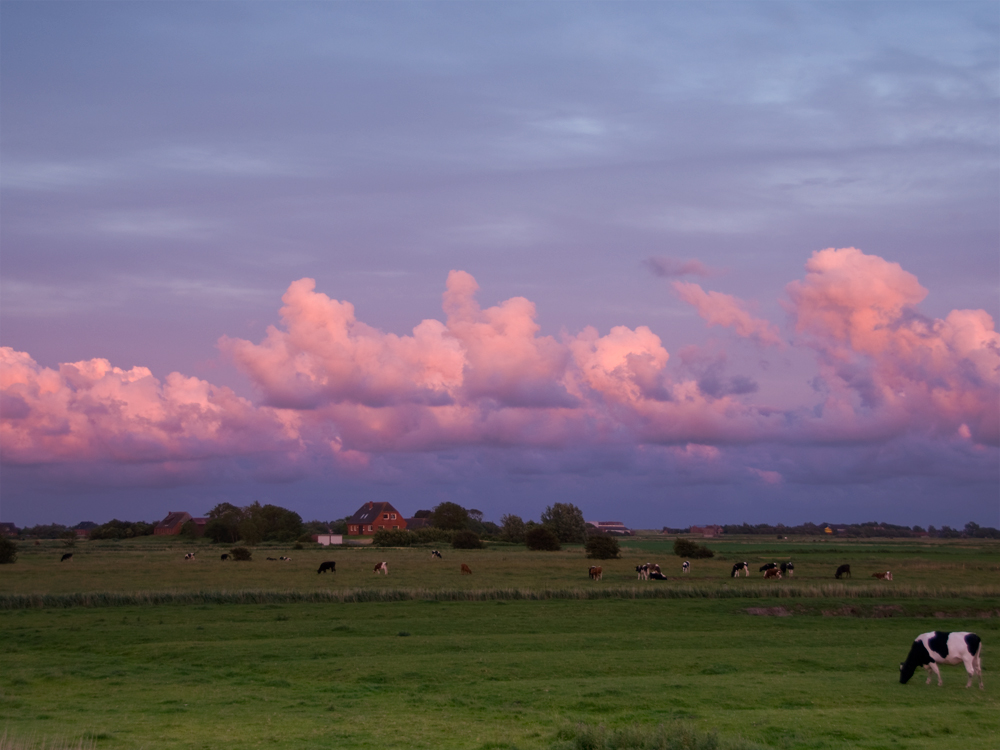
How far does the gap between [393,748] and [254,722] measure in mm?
3591

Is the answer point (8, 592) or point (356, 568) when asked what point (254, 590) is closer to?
point (8, 592)

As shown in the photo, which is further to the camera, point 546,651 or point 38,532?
point 38,532

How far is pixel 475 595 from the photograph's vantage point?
36.8 meters

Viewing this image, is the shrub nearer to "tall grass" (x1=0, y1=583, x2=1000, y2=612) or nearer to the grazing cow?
"tall grass" (x1=0, y1=583, x2=1000, y2=612)

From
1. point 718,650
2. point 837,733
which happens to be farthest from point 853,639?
point 837,733

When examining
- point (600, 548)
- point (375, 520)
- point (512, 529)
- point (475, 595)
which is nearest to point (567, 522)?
point (512, 529)

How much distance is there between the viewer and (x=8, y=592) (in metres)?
38.0

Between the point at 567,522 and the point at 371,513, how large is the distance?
38.1m

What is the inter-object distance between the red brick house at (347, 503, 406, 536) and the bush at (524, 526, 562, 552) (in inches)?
1748

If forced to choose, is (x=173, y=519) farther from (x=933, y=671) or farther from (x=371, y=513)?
(x=933, y=671)

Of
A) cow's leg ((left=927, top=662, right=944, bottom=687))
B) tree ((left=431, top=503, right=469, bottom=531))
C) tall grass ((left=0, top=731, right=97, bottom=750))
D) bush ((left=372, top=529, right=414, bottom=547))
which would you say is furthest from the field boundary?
tree ((left=431, top=503, right=469, bottom=531))

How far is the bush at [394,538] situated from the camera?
112m

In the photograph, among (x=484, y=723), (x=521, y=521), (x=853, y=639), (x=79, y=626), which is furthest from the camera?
(x=521, y=521)

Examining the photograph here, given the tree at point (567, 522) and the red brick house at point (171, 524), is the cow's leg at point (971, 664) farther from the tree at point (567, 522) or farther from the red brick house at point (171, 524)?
the red brick house at point (171, 524)
